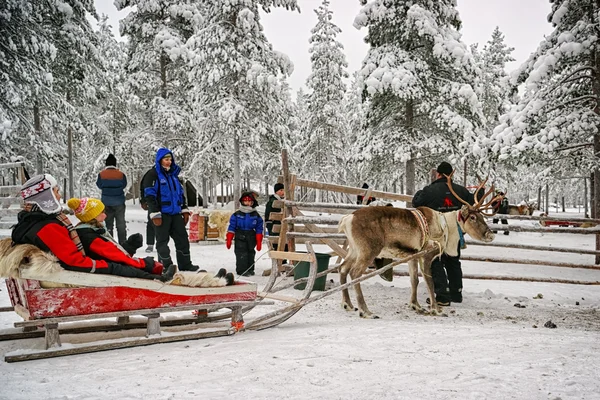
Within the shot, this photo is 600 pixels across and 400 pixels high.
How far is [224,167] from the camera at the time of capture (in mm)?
25984

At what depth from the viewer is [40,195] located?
3932 millimetres

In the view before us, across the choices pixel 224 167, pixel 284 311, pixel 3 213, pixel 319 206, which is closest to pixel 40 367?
pixel 284 311

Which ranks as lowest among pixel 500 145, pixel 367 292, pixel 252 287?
pixel 367 292

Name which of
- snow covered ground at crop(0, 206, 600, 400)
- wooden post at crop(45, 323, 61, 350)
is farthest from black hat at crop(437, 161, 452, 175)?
wooden post at crop(45, 323, 61, 350)

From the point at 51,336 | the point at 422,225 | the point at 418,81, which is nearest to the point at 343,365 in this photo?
the point at 51,336

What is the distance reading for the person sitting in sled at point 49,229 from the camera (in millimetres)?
3850

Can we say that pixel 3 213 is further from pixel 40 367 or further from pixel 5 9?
pixel 40 367

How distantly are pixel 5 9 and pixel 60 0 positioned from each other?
2735mm

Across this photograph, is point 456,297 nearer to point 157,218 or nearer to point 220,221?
point 157,218

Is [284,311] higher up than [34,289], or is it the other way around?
[34,289]

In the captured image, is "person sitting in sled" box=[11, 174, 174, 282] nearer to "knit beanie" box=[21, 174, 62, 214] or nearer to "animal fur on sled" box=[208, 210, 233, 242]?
"knit beanie" box=[21, 174, 62, 214]

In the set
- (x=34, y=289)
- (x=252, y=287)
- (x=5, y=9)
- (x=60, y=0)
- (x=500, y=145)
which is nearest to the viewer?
(x=34, y=289)

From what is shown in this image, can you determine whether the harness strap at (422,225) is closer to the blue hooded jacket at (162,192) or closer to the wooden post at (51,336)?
the blue hooded jacket at (162,192)

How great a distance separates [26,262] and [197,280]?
1.49m
